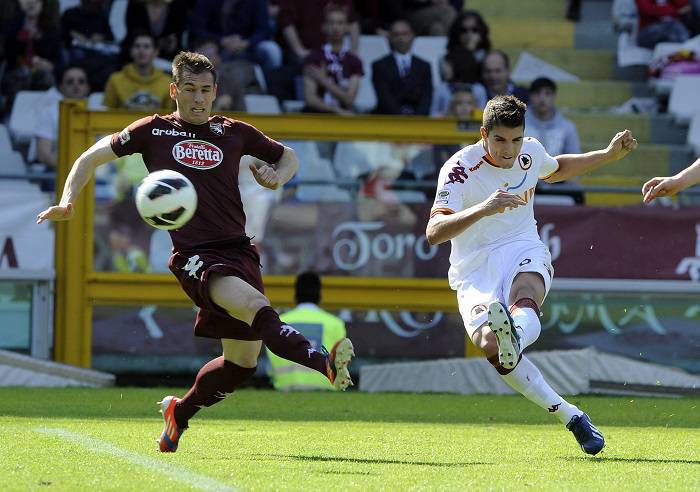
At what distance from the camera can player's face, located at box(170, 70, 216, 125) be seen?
7.66 metres

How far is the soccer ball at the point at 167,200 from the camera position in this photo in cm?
723

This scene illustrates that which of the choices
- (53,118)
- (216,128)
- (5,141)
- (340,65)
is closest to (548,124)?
(340,65)

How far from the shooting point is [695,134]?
1781 cm

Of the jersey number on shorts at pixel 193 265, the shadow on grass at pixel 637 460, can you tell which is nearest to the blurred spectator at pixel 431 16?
the jersey number on shorts at pixel 193 265

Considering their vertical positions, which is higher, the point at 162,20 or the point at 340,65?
the point at 162,20

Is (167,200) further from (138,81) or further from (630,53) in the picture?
(630,53)

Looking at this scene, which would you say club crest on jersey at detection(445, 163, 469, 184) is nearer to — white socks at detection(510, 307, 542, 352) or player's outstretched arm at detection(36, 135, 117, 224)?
white socks at detection(510, 307, 542, 352)

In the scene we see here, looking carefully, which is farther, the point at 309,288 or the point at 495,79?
the point at 495,79

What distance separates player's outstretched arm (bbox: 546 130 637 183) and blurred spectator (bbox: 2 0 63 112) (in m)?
10.2

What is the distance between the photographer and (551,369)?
1302cm

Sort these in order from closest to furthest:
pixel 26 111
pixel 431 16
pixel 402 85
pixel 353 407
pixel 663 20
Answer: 1. pixel 353 407
2. pixel 402 85
3. pixel 26 111
4. pixel 431 16
5. pixel 663 20

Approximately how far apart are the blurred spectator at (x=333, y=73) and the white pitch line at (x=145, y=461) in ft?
27.8

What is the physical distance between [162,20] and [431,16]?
375 cm

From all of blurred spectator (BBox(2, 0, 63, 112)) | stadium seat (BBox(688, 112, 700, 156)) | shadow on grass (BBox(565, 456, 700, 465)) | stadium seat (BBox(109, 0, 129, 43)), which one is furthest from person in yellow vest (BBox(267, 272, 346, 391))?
stadium seat (BBox(109, 0, 129, 43))
